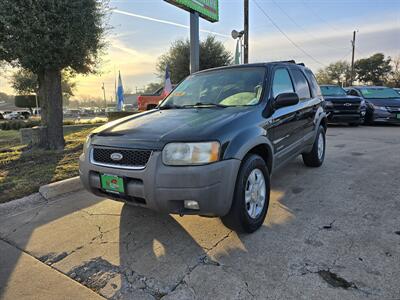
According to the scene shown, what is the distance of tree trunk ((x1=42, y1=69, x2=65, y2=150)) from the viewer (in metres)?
7.55

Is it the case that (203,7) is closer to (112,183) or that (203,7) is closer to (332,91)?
(332,91)

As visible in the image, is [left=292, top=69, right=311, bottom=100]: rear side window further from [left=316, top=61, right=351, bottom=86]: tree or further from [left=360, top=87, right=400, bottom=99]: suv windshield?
[left=316, top=61, right=351, bottom=86]: tree

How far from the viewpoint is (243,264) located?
2.56m

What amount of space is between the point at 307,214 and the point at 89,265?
2.36 metres

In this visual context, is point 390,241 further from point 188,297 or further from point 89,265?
point 89,265

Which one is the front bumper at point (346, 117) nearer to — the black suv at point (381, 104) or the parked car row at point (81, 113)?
the black suv at point (381, 104)

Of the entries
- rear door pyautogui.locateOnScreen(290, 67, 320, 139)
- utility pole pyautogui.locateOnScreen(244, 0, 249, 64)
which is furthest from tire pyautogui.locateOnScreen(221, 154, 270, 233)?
utility pole pyautogui.locateOnScreen(244, 0, 249, 64)

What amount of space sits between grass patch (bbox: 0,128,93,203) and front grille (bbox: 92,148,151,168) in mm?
2066

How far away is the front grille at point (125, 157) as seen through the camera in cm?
267

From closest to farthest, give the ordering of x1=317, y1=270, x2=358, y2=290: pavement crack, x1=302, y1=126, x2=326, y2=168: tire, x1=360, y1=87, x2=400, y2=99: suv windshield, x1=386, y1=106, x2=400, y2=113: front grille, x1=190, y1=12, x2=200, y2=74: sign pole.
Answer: x1=317, y1=270, x2=358, y2=290: pavement crack < x1=302, y1=126, x2=326, y2=168: tire < x1=190, y1=12, x2=200, y2=74: sign pole < x1=386, y1=106, x2=400, y2=113: front grille < x1=360, y1=87, x2=400, y2=99: suv windshield

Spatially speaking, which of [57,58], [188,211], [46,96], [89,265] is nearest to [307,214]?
[188,211]

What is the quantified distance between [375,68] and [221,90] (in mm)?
55437

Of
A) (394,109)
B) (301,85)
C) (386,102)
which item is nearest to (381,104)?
(386,102)

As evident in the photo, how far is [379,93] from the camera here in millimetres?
12859
